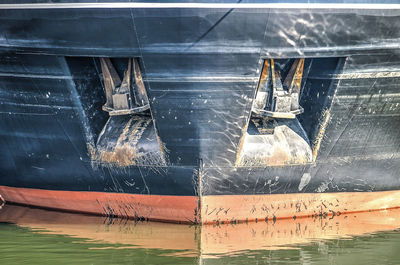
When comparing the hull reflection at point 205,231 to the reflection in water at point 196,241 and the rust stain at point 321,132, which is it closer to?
the reflection in water at point 196,241

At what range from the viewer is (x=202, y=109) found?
8023 mm

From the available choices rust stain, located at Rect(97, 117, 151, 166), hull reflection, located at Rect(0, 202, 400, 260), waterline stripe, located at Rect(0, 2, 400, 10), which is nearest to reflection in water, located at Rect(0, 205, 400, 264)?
hull reflection, located at Rect(0, 202, 400, 260)

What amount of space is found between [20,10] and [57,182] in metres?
2.27

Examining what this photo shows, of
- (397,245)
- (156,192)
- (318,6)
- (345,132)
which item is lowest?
(397,245)

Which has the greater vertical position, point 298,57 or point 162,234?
point 298,57

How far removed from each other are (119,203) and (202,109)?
1761 millimetres

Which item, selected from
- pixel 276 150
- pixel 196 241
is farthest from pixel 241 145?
pixel 196 241

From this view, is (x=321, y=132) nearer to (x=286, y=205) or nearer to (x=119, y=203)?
(x=286, y=205)

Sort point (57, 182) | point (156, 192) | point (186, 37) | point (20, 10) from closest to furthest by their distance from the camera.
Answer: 1. point (186, 37)
2. point (20, 10)
3. point (156, 192)
4. point (57, 182)

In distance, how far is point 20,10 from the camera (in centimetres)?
812

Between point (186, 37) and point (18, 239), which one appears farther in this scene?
point (18, 239)

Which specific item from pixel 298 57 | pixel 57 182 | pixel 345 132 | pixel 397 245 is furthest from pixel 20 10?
pixel 397 245

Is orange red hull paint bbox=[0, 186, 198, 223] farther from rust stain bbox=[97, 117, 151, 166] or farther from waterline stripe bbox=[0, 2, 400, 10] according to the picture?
waterline stripe bbox=[0, 2, 400, 10]

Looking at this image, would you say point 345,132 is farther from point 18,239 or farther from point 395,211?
point 18,239
